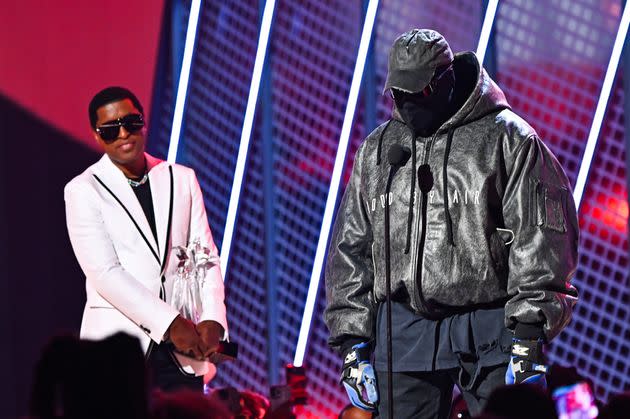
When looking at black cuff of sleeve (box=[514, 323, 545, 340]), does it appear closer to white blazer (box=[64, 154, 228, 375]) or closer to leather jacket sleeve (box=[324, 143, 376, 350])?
leather jacket sleeve (box=[324, 143, 376, 350])

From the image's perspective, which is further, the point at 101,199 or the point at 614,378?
the point at 614,378

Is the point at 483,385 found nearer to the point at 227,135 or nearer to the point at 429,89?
the point at 429,89

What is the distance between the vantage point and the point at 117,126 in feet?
13.5

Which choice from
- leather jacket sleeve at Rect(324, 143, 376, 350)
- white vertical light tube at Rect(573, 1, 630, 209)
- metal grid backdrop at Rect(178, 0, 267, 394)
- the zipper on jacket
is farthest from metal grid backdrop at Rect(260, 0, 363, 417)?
the zipper on jacket

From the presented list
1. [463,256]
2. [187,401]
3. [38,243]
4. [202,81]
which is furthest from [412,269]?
[202,81]

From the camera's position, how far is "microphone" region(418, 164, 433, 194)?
3365 mm

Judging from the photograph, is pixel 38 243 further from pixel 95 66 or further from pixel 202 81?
pixel 202 81

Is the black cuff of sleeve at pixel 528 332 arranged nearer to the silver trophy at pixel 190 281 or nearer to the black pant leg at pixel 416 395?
the black pant leg at pixel 416 395

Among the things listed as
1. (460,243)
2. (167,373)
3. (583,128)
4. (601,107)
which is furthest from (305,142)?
(460,243)

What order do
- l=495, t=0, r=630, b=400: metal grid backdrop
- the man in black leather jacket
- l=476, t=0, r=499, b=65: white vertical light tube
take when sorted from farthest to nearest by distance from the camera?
1. l=495, t=0, r=630, b=400: metal grid backdrop
2. l=476, t=0, r=499, b=65: white vertical light tube
3. the man in black leather jacket

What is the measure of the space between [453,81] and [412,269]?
0.56 metres

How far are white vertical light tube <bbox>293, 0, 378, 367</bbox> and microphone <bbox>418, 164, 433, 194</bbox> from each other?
231 centimetres

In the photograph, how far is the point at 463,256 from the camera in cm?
331

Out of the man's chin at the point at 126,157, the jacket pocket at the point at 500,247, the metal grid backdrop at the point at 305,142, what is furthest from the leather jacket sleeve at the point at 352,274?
the metal grid backdrop at the point at 305,142
